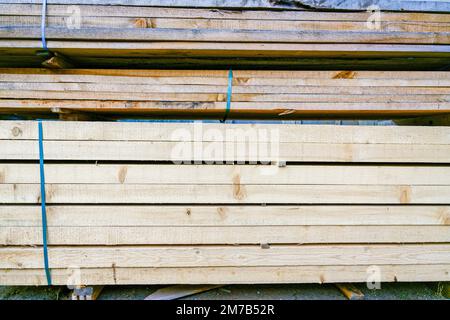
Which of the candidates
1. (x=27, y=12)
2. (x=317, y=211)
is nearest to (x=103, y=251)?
(x=317, y=211)

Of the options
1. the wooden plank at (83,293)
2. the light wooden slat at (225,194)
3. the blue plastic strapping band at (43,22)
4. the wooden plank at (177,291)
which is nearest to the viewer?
the blue plastic strapping band at (43,22)

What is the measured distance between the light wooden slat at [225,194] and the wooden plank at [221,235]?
21 cm

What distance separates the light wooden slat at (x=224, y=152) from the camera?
170cm

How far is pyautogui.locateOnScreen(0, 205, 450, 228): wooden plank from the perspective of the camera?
1.72m

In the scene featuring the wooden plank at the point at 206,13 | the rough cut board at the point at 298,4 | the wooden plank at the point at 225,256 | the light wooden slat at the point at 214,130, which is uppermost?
the rough cut board at the point at 298,4

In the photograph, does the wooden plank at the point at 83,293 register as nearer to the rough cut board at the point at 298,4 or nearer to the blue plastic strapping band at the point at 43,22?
the blue plastic strapping band at the point at 43,22

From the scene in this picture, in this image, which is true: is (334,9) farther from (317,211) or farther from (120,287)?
(120,287)

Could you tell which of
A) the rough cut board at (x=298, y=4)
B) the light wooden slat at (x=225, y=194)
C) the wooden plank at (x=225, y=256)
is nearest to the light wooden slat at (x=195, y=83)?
the rough cut board at (x=298, y=4)

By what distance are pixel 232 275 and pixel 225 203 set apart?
1.89 ft

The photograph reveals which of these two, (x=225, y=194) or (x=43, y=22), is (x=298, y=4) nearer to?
(x=225, y=194)

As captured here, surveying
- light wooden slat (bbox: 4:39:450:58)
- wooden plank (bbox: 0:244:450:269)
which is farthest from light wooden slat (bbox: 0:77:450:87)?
wooden plank (bbox: 0:244:450:269)

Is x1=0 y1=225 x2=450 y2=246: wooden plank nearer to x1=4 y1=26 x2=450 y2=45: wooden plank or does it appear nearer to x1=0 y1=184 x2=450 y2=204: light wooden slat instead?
x1=0 y1=184 x2=450 y2=204: light wooden slat

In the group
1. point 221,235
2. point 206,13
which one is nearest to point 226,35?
point 206,13
